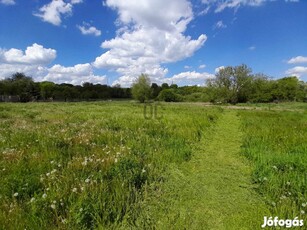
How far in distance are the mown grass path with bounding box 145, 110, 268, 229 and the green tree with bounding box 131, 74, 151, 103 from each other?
70.2 m

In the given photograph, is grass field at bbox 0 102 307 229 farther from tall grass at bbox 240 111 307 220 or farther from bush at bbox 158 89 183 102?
bush at bbox 158 89 183 102

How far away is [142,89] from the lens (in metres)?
77.2

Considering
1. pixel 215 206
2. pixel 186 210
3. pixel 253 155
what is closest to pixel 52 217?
pixel 186 210

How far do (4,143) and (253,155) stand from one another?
358 inches

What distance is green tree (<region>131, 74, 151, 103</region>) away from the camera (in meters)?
77.4

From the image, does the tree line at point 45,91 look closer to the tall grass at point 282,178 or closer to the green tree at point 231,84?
the green tree at point 231,84

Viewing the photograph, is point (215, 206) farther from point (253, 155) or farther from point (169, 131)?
point (169, 131)

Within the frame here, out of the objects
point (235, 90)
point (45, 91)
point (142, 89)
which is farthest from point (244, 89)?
point (45, 91)

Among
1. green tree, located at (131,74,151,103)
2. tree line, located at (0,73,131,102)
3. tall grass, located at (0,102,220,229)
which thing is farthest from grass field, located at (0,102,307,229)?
tree line, located at (0,73,131,102)

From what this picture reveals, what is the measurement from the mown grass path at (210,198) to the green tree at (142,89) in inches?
2762

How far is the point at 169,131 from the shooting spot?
38.0 feet

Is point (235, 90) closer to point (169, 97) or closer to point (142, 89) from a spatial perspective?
point (142, 89)

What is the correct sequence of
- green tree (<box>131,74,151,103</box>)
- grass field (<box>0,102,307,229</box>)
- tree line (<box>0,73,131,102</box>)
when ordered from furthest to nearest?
tree line (<box>0,73,131,102</box>) → green tree (<box>131,74,151,103</box>) → grass field (<box>0,102,307,229</box>)

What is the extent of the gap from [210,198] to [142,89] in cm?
7332
